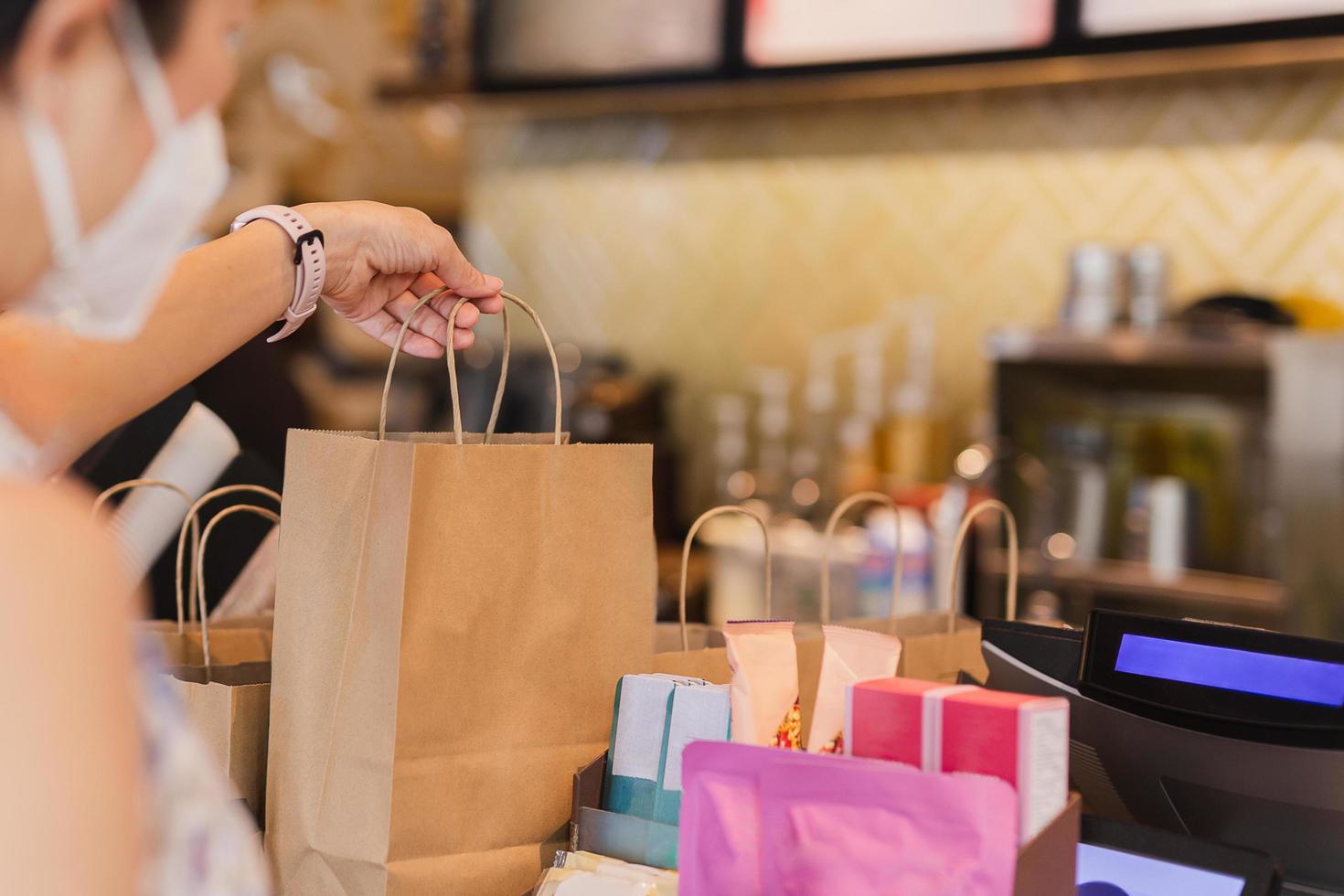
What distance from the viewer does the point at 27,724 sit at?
0.44m

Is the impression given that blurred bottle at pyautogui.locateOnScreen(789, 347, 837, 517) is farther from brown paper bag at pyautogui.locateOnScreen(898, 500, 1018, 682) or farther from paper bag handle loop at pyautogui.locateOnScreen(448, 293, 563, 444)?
→ paper bag handle loop at pyautogui.locateOnScreen(448, 293, 563, 444)

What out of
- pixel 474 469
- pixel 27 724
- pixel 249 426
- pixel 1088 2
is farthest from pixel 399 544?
pixel 1088 2

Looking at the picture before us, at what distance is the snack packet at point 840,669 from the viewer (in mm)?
852

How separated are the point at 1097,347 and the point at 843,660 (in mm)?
1805

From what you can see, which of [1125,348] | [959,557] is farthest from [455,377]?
[1125,348]

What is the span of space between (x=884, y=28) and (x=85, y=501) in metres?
2.68

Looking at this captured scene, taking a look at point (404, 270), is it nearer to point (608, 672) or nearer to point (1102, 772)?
point (608, 672)

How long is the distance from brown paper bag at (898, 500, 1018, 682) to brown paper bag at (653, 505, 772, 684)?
15 centimetres

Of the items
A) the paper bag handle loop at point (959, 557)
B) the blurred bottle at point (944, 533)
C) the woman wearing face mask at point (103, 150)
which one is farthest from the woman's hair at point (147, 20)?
the blurred bottle at point (944, 533)

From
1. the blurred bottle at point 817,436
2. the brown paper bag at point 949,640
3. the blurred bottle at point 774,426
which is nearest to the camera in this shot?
the brown paper bag at point 949,640

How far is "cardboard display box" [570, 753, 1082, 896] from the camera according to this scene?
2.32 ft

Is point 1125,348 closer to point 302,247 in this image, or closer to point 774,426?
point 774,426

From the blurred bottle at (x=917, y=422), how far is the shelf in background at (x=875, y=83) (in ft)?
1.88

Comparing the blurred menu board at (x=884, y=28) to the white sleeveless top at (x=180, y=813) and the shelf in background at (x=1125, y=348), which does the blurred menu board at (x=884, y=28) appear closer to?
the shelf in background at (x=1125, y=348)
